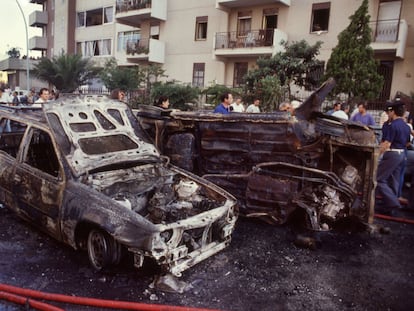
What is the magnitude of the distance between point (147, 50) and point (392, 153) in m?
19.3

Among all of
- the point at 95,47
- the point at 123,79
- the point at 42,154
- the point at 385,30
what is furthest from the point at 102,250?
the point at 95,47

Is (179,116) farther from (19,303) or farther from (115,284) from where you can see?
(19,303)

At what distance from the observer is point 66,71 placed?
23422 mm

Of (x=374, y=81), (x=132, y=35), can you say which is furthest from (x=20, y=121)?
(x=132, y=35)

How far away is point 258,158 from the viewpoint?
18.0 feet

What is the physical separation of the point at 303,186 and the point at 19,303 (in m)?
3.77

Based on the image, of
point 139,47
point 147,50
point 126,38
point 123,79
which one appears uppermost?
point 126,38

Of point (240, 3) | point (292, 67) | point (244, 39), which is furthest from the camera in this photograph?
point (240, 3)

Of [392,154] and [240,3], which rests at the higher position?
[240,3]

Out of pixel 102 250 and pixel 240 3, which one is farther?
pixel 240 3

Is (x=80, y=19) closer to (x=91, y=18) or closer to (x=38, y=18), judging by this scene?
(x=91, y=18)

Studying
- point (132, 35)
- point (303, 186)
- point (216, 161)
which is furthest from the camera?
point (132, 35)

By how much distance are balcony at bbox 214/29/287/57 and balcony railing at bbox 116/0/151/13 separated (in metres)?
6.01

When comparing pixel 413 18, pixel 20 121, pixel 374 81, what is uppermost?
pixel 413 18
